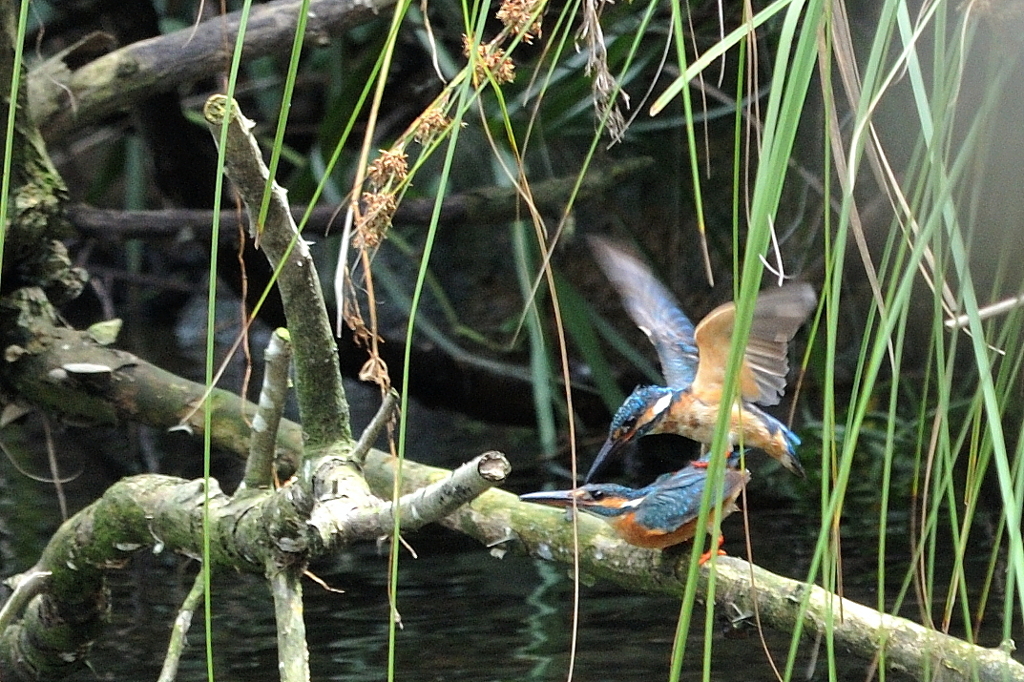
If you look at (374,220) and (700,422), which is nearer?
(374,220)

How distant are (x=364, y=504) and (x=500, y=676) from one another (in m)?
0.98

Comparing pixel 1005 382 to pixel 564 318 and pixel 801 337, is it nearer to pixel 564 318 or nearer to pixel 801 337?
pixel 564 318

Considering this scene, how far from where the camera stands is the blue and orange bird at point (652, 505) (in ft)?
5.74

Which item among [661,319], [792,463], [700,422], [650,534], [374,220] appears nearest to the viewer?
[374,220]

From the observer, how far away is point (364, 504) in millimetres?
1491

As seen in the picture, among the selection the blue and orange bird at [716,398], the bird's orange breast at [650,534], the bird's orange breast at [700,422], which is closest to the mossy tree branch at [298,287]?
the bird's orange breast at [650,534]

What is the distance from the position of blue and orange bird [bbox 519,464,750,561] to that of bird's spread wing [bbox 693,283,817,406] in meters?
0.30

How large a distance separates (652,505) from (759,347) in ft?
1.82

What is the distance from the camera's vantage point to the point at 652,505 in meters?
1.76

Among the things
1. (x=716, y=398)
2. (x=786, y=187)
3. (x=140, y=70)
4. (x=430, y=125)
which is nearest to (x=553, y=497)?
(x=716, y=398)

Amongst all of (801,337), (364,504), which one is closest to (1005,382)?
(364,504)

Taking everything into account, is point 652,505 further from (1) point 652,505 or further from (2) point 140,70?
(2) point 140,70


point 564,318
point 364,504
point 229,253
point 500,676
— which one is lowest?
point 500,676

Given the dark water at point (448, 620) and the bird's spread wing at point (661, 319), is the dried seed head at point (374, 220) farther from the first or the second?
the bird's spread wing at point (661, 319)
